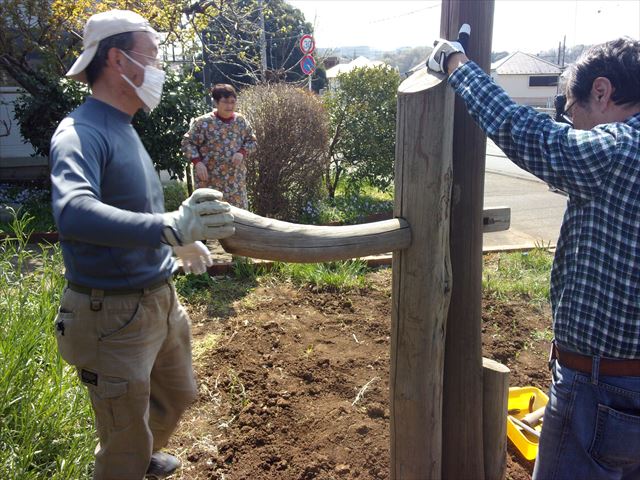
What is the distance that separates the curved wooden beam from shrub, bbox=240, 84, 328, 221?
5.38 metres

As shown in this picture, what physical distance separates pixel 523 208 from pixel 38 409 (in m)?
8.84

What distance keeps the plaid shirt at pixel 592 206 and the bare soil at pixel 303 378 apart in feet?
4.48

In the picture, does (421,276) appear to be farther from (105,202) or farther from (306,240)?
(105,202)

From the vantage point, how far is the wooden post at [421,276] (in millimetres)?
2016

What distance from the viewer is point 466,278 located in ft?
7.54

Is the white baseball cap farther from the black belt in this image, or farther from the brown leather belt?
the brown leather belt

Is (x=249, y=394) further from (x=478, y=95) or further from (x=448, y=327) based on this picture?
(x=478, y=95)

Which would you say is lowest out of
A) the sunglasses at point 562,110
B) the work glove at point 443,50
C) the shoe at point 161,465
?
the shoe at point 161,465

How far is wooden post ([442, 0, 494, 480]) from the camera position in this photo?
7.02 ft

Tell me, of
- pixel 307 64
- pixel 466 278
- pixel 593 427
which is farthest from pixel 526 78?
pixel 593 427

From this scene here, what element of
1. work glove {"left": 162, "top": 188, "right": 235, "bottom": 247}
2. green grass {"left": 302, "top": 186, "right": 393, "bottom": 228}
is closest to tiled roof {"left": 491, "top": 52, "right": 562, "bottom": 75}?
green grass {"left": 302, "top": 186, "right": 393, "bottom": 228}

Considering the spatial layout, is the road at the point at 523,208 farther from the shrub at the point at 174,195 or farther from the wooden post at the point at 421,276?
the shrub at the point at 174,195

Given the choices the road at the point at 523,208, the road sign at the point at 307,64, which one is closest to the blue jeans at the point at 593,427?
the road at the point at 523,208

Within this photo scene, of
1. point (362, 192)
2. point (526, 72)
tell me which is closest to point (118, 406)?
point (362, 192)
